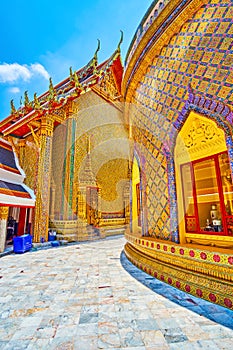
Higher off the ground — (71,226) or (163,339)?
(71,226)

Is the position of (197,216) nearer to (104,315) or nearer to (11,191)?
(104,315)

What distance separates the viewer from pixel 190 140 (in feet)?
10.8

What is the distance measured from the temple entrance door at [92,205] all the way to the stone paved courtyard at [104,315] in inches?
229

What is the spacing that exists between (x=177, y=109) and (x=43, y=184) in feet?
18.8

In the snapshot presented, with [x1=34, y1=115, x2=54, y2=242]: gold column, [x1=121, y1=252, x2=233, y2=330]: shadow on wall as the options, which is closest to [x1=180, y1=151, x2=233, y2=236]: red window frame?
[x1=121, y1=252, x2=233, y2=330]: shadow on wall

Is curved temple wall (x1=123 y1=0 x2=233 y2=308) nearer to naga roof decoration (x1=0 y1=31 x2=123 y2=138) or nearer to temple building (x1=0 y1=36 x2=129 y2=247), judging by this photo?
naga roof decoration (x1=0 y1=31 x2=123 y2=138)

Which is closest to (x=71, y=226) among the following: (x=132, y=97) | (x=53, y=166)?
(x=53, y=166)

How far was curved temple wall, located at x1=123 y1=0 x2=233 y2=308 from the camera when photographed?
2.38 metres

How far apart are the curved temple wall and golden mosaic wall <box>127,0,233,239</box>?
1 cm

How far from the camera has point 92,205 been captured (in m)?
9.52

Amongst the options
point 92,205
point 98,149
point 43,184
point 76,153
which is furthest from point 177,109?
point 98,149

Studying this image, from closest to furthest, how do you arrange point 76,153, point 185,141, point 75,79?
point 185,141 < point 75,79 < point 76,153

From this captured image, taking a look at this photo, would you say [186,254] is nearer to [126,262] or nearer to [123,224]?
[126,262]

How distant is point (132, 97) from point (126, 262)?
396cm
